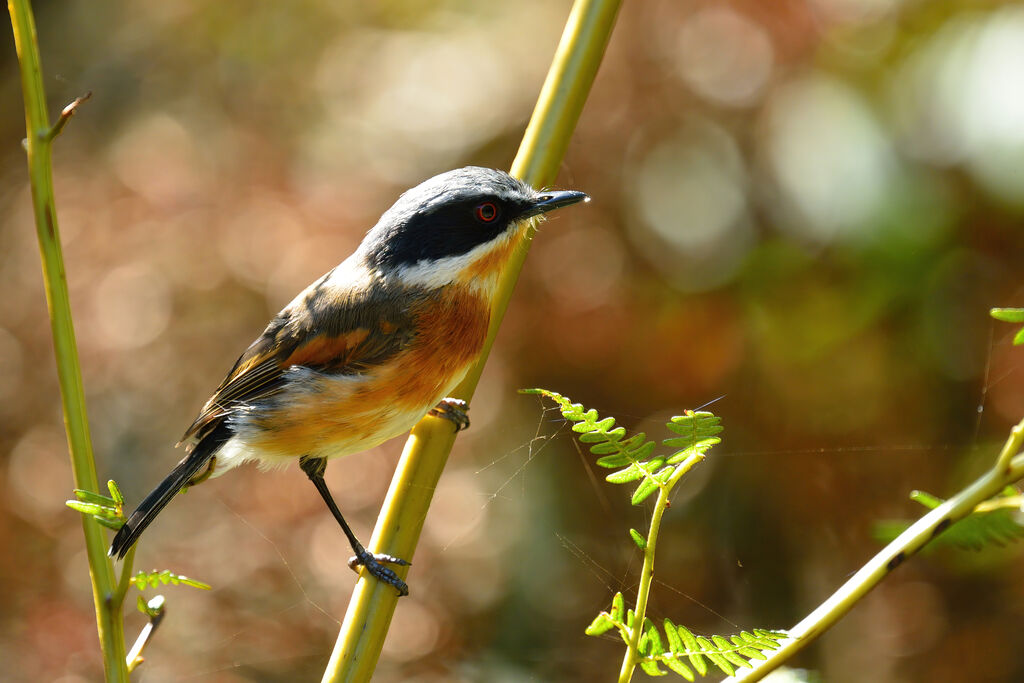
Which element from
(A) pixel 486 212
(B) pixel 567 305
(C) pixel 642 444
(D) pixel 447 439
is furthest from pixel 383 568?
(B) pixel 567 305

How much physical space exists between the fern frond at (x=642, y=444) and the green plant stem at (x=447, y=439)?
0.68 meters

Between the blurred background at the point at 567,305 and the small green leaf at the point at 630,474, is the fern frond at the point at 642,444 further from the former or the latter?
the blurred background at the point at 567,305

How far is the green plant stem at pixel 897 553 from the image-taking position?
4.42 feet

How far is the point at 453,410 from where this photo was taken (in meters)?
2.58

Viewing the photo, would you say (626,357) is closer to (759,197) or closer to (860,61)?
(759,197)

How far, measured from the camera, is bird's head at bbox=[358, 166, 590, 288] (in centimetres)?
287

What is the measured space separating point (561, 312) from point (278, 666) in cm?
236

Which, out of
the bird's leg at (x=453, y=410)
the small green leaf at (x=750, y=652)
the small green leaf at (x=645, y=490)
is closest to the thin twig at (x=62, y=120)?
the bird's leg at (x=453, y=410)

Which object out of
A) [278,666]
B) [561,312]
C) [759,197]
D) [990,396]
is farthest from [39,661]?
[990,396]

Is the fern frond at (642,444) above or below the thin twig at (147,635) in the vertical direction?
above

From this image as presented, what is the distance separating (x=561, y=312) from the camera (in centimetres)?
478

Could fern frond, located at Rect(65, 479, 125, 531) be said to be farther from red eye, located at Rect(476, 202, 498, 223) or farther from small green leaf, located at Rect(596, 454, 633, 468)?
red eye, located at Rect(476, 202, 498, 223)

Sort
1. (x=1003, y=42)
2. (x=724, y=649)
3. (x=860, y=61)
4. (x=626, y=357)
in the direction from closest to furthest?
(x=724, y=649), (x=1003, y=42), (x=860, y=61), (x=626, y=357)

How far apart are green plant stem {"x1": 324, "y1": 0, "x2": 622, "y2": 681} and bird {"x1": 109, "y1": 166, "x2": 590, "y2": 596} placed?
0.55 metres
